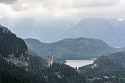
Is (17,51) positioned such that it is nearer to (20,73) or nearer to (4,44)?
(4,44)

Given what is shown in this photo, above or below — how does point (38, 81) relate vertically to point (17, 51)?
below

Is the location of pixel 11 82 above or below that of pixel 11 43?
below

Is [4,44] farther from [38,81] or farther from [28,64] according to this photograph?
[38,81]

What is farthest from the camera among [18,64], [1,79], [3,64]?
[18,64]

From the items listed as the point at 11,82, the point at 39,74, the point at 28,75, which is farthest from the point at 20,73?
the point at 11,82

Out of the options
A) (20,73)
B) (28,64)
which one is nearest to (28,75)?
(20,73)

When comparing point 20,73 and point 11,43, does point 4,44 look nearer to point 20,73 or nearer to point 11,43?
point 11,43

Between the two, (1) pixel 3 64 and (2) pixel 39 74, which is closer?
(1) pixel 3 64

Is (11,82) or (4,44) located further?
(4,44)

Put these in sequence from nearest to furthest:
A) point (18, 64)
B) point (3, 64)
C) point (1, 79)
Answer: point (1, 79), point (3, 64), point (18, 64)
